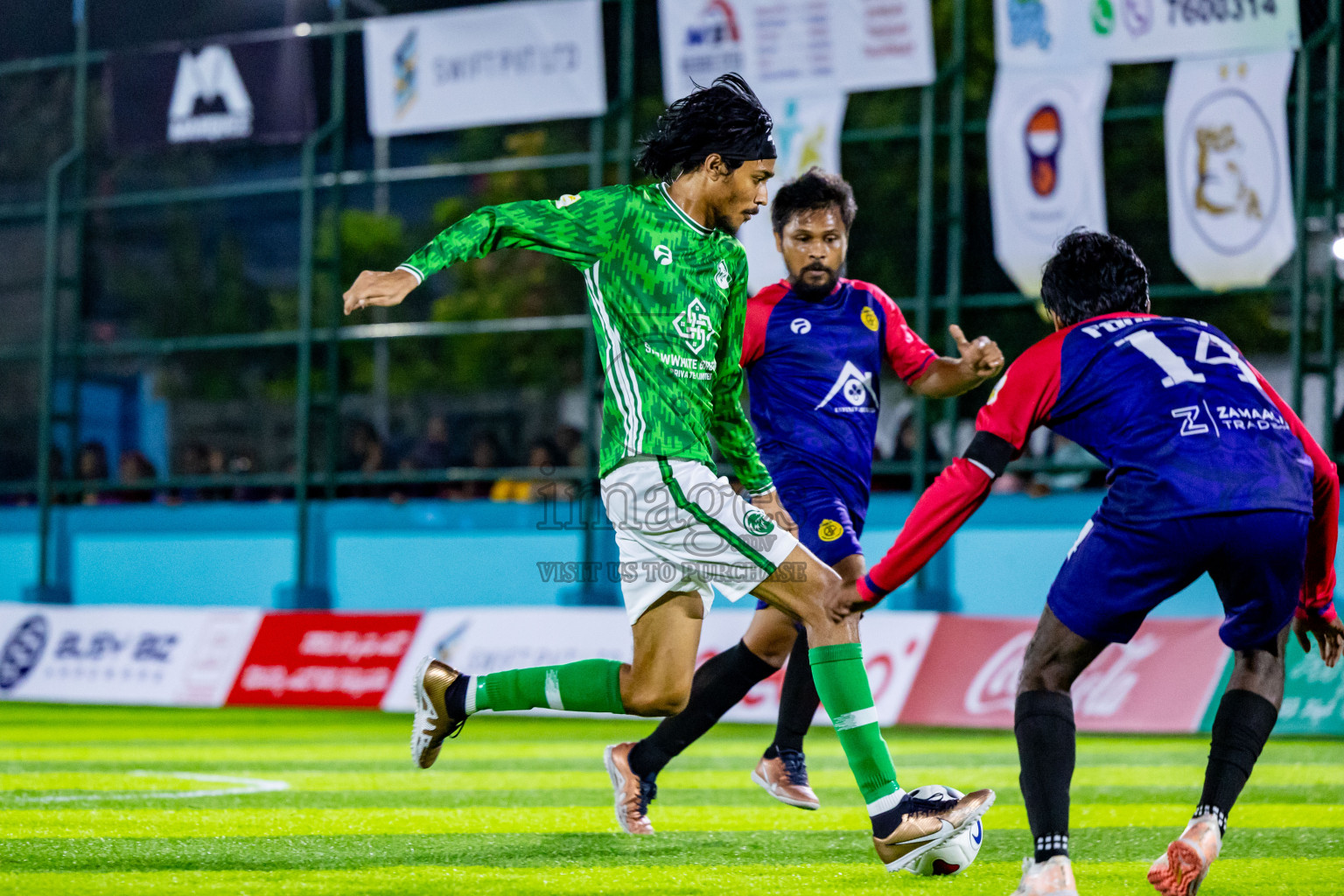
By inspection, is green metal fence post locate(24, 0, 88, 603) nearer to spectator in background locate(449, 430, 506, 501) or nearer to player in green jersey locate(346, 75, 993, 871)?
spectator in background locate(449, 430, 506, 501)

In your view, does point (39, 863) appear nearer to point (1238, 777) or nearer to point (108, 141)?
point (1238, 777)

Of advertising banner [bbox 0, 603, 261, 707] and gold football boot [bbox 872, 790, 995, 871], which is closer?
gold football boot [bbox 872, 790, 995, 871]

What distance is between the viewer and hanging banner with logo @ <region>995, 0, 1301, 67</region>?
13.7 meters

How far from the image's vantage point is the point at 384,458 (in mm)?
18000

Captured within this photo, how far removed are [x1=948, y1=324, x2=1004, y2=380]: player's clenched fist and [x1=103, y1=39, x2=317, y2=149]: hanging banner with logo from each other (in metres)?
13.5

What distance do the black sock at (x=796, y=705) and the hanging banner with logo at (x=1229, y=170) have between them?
902 centimetres

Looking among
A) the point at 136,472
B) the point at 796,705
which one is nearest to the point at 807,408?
the point at 796,705

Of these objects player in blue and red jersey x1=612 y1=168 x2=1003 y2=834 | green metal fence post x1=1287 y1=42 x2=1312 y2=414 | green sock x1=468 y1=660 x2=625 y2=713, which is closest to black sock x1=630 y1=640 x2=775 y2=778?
player in blue and red jersey x1=612 y1=168 x2=1003 y2=834

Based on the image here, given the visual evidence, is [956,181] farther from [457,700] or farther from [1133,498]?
[1133,498]

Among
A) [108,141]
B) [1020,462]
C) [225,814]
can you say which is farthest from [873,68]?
[225,814]

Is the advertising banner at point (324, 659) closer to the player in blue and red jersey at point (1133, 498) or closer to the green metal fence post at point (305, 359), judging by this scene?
the green metal fence post at point (305, 359)

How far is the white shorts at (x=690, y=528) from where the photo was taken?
15.6ft

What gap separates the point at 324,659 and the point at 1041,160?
7.59 meters

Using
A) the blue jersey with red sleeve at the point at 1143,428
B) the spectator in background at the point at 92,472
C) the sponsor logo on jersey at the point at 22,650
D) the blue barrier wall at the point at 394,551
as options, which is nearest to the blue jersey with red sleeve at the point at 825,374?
the blue jersey with red sleeve at the point at 1143,428
